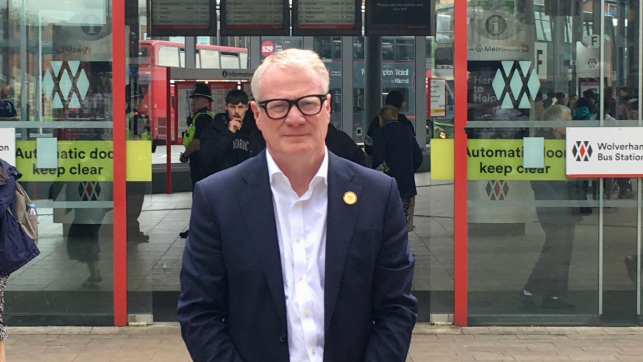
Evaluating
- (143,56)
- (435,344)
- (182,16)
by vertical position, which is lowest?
(435,344)

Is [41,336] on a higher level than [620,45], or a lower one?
lower

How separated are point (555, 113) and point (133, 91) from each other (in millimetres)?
3153

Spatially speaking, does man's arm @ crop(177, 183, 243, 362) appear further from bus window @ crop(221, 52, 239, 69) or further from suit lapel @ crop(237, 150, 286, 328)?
bus window @ crop(221, 52, 239, 69)

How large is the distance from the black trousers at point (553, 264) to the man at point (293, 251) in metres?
4.56

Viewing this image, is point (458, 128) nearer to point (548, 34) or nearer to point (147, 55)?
point (548, 34)

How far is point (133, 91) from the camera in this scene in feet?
22.4

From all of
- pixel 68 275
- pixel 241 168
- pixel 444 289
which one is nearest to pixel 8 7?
pixel 68 275

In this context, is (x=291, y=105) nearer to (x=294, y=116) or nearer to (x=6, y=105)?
(x=294, y=116)

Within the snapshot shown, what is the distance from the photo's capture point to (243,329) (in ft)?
8.11

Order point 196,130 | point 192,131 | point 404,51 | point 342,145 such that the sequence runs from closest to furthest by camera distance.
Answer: point 342,145
point 196,130
point 192,131
point 404,51

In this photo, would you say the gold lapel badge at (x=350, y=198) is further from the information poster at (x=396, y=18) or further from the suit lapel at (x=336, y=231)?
the information poster at (x=396, y=18)

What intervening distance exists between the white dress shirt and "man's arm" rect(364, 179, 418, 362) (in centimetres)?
17

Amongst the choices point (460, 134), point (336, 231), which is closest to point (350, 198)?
point (336, 231)

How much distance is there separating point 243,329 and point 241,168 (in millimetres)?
444
